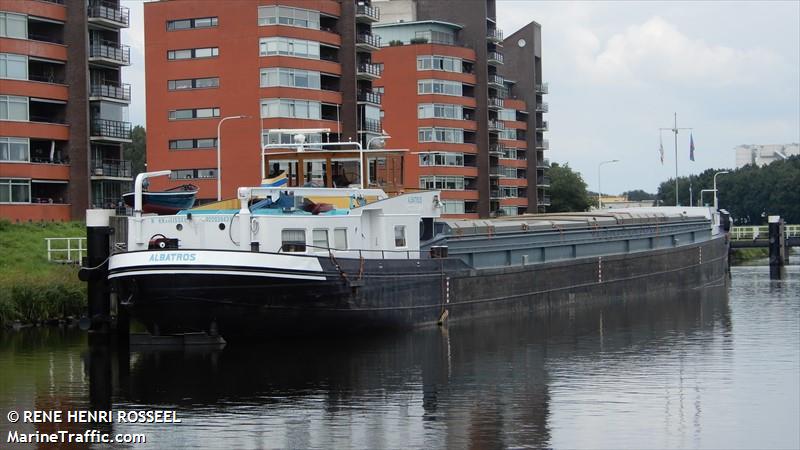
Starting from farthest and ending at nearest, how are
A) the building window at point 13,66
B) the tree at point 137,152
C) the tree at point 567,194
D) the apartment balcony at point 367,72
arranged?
the tree at point 567,194 → the tree at point 137,152 → the apartment balcony at point 367,72 → the building window at point 13,66

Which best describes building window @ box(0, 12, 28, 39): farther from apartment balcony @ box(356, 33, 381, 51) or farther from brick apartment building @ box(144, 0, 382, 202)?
apartment balcony @ box(356, 33, 381, 51)

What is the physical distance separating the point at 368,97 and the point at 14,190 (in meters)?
32.4

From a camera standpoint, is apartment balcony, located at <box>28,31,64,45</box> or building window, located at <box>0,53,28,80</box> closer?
building window, located at <box>0,53,28,80</box>

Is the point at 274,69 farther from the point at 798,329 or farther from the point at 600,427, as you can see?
the point at 600,427

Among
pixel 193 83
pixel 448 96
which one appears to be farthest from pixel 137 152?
pixel 193 83

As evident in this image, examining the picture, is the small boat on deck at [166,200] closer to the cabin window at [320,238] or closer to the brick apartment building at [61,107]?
the cabin window at [320,238]

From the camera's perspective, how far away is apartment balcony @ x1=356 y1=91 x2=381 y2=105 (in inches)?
3629

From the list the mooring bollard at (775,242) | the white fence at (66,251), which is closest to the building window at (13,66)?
the white fence at (66,251)

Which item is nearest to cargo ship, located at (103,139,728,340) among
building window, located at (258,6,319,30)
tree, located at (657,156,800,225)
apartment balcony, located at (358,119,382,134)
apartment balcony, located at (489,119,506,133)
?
building window, located at (258,6,319,30)

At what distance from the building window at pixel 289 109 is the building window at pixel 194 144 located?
3896 mm

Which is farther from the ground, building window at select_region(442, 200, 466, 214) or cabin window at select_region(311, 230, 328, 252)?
building window at select_region(442, 200, 466, 214)

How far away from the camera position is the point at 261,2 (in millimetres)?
81562

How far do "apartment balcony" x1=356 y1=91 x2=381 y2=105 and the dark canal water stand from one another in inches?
2087

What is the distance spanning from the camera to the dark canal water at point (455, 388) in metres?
21.7
